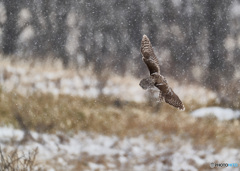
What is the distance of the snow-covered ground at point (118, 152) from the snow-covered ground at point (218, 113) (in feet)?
0.33

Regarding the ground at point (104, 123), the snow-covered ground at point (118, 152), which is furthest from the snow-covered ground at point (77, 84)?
the snow-covered ground at point (118, 152)

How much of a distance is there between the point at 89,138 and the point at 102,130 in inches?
2.1

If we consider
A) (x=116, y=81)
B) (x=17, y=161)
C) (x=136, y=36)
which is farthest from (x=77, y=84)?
(x=17, y=161)

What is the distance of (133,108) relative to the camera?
4.41ft

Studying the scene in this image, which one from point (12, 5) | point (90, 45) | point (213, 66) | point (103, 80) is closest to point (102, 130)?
point (103, 80)

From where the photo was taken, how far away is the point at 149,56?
4.35 ft

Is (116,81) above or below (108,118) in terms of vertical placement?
above

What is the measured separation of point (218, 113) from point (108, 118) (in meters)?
0.36

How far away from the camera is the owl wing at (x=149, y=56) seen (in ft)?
4.35

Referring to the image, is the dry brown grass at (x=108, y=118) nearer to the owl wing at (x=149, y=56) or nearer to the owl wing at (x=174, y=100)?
the owl wing at (x=174, y=100)

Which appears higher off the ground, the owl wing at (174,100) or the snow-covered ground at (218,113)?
the owl wing at (174,100)

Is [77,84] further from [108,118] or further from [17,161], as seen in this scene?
[17,161]

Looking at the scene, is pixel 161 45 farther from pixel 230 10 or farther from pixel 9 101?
pixel 9 101

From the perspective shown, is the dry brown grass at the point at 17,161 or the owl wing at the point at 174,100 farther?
the dry brown grass at the point at 17,161
